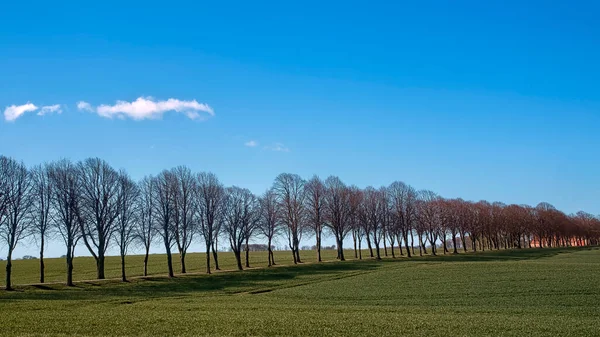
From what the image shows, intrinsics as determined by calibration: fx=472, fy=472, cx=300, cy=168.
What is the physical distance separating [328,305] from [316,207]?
5800cm

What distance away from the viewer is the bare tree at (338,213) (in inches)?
3846

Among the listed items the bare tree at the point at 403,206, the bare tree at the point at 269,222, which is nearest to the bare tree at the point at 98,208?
the bare tree at the point at 269,222

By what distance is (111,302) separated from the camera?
43969mm

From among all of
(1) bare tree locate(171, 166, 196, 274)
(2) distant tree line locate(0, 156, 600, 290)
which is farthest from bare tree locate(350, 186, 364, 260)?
(1) bare tree locate(171, 166, 196, 274)

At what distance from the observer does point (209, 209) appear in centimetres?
8394

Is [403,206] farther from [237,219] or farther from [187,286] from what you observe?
[187,286]

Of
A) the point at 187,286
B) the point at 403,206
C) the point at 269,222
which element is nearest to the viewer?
the point at 187,286

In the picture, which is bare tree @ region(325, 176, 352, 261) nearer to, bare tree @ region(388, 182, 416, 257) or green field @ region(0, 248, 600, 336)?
bare tree @ region(388, 182, 416, 257)

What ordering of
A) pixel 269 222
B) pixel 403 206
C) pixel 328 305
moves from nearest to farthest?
1. pixel 328 305
2. pixel 269 222
3. pixel 403 206

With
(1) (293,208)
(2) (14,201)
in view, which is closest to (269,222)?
(1) (293,208)

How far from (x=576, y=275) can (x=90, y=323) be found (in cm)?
5129

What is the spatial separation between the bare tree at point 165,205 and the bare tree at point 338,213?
3327cm

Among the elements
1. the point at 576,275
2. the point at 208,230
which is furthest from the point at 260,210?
the point at 576,275

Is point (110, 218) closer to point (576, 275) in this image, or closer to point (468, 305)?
point (468, 305)
